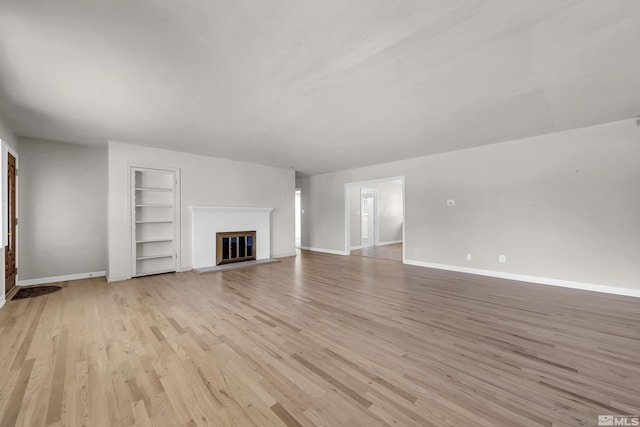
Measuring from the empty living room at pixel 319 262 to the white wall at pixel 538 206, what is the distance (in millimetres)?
32

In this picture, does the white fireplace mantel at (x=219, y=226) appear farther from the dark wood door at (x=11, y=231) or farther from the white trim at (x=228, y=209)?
the dark wood door at (x=11, y=231)

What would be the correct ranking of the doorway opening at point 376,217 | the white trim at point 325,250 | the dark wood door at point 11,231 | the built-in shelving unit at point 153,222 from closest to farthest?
the dark wood door at point 11,231 < the built-in shelving unit at point 153,222 < the white trim at point 325,250 < the doorway opening at point 376,217

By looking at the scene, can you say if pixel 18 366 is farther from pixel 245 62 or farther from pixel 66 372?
pixel 245 62

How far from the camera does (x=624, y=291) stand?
147 inches

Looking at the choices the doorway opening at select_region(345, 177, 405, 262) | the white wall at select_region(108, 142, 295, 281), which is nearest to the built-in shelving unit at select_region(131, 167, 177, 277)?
the white wall at select_region(108, 142, 295, 281)

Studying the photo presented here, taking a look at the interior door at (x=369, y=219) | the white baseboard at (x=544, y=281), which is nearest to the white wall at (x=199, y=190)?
the interior door at (x=369, y=219)

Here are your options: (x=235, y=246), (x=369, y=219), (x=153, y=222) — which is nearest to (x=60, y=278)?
(x=153, y=222)

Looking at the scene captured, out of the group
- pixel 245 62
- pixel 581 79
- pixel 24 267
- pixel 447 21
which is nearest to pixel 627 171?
pixel 581 79

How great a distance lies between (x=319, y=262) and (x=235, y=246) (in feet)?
6.85

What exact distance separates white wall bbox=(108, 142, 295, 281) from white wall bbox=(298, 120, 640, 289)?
10.7ft

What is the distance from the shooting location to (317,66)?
232 centimetres

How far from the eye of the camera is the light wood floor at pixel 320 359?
5.01 feet

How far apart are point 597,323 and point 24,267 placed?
27.5 ft

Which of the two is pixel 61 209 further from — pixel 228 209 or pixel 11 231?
pixel 228 209
